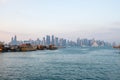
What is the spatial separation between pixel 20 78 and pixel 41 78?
393 cm

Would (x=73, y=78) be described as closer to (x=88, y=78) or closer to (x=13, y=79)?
(x=88, y=78)

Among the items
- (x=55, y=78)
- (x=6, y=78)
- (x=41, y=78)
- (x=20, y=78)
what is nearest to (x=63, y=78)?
(x=55, y=78)

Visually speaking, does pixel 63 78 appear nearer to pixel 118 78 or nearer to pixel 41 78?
pixel 41 78

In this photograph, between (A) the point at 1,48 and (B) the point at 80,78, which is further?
(A) the point at 1,48

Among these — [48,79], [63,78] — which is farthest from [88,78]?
[48,79]

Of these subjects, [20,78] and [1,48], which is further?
[1,48]

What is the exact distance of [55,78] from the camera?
137ft

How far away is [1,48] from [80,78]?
451 feet

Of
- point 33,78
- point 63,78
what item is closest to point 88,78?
point 63,78

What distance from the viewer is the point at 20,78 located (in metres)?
41.8

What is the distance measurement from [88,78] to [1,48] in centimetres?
13818

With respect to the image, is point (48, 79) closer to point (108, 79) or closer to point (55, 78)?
point (55, 78)

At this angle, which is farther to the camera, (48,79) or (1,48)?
(1,48)

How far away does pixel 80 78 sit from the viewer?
41.9 metres
